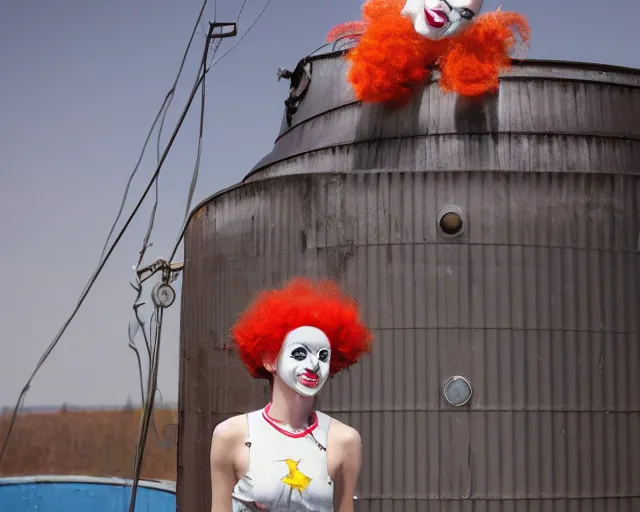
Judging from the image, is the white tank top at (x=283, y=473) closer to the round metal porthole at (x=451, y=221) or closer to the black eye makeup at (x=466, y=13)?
the round metal porthole at (x=451, y=221)

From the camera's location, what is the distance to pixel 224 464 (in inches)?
241

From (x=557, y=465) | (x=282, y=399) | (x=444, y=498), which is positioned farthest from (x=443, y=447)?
(x=282, y=399)

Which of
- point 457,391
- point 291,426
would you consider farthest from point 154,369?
point 291,426

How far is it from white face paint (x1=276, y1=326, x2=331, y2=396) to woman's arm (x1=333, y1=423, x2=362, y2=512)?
1.14 feet

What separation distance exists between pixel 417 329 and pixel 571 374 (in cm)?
197

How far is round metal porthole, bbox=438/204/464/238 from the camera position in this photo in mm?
12625

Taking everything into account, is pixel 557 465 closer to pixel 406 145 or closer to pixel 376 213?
pixel 376 213

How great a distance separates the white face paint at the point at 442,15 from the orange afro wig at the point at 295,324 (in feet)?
24.9

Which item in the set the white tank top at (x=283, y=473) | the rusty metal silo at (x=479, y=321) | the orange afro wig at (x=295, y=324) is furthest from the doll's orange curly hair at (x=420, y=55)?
the white tank top at (x=283, y=473)

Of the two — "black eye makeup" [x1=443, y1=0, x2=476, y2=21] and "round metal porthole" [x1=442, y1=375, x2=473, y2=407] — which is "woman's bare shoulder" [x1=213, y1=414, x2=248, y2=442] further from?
"black eye makeup" [x1=443, y1=0, x2=476, y2=21]

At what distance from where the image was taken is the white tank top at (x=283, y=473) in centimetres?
598

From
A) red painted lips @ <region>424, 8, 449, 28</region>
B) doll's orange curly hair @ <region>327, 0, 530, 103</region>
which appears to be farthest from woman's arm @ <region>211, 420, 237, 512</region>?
doll's orange curly hair @ <region>327, 0, 530, 103</region>

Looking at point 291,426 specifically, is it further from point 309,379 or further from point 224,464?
point 224,464

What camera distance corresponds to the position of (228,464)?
6.13 metres
